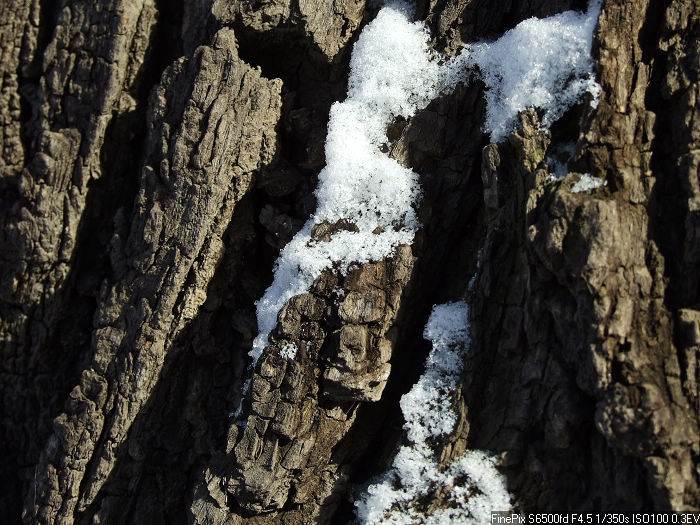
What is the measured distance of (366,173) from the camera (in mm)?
4914

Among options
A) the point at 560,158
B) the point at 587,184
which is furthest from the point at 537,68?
the point at 587,184

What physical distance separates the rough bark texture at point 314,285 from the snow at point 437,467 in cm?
13

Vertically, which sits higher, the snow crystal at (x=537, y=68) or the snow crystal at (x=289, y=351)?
the snow crystal at (x=537, y=68)

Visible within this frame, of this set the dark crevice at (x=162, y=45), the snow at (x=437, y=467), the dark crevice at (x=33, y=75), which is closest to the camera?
the snow at (x=437, y=467)

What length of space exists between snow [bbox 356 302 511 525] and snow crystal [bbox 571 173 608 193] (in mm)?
1213

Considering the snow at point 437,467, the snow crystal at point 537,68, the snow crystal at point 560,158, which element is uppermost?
the snow crystal at point 537,68

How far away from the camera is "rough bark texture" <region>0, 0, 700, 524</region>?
4.03 meters

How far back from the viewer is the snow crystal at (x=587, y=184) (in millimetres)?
4176

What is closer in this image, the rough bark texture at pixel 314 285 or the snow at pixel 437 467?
the rough bark texture at pixel 314 285

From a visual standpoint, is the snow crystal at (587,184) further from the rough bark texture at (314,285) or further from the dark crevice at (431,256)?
the dark crevice at (431,256)

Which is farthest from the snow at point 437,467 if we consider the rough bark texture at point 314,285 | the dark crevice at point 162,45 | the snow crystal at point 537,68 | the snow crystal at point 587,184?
the dark crevice at point 162,45

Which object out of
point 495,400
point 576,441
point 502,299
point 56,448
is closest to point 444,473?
point 495,400

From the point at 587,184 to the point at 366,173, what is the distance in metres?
1.69

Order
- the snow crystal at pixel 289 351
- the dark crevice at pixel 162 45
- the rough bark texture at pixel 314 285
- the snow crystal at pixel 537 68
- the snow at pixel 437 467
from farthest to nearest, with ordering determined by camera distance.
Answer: the dark crevice at pixel 162 45 < the snow crystal at pixel 289 351 < the snow crystal at pixel 537 68 < the snow at pixel 437 467 < the rough bark texture at pixel 314 285
